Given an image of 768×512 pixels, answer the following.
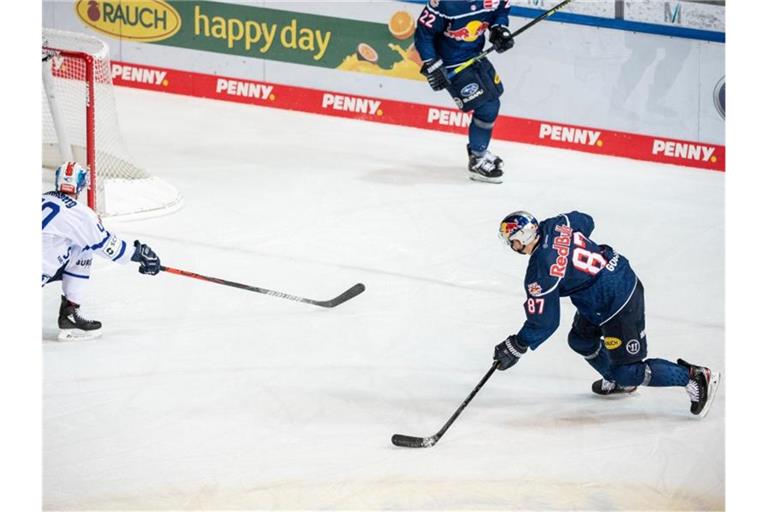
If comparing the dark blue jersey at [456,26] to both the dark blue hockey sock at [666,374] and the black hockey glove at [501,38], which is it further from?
the dark blue hockey sock at [666,374]

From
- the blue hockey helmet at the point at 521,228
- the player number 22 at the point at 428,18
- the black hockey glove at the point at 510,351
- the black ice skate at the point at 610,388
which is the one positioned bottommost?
the black ice skate at the point at 610,388

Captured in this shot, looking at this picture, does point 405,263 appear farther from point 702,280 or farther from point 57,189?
point 57,189

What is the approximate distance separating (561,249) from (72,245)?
2.00 metres

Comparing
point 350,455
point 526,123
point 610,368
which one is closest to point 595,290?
point 610,368

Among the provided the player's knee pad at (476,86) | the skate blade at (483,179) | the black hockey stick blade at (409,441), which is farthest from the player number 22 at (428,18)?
the black hockey stick blade at (409,441)

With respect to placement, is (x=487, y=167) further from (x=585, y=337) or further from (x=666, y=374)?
(x=666, y=374)

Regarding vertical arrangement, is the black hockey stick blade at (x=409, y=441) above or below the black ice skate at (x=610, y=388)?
below

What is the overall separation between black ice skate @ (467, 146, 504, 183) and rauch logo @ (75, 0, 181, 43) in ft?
8.81

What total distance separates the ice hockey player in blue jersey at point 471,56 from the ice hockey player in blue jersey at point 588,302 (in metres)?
2.98

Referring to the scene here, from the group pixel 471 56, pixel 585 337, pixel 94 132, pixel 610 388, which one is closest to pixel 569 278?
pixel 585 337

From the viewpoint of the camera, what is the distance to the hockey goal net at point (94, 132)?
6867 millimetres

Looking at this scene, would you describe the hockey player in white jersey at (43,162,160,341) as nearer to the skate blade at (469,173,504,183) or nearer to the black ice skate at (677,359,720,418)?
the black ice skate at (677,359,720,418)

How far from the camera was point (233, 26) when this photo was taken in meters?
9.28

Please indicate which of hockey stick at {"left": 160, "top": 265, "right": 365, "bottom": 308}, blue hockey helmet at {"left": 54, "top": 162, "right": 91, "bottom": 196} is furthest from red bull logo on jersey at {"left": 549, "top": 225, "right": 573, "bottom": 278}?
blue hockey helmet at {"left": 54, "top": 162, "right": 91, "bottom": 196}
